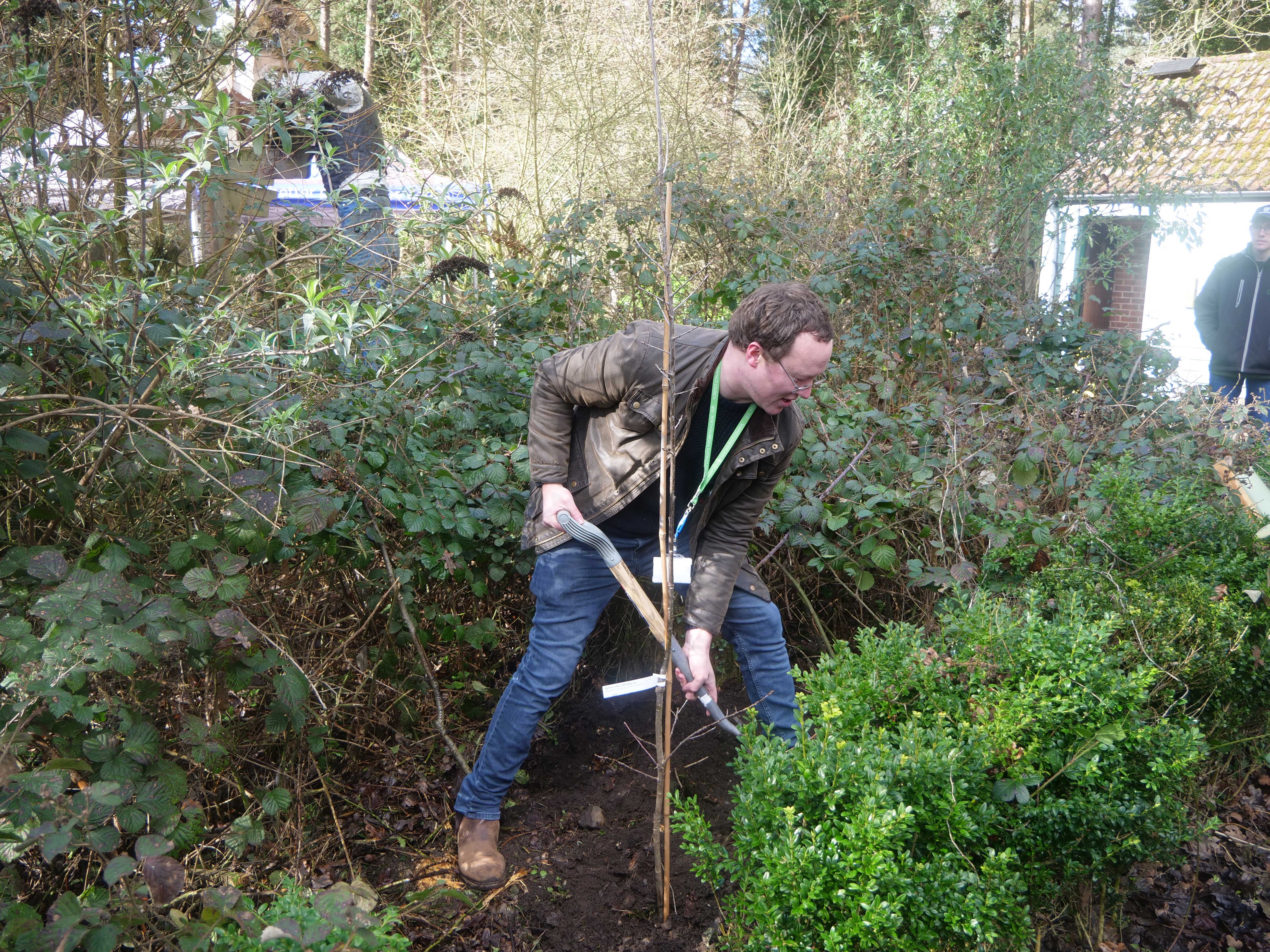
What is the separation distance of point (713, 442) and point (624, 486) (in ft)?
0.95

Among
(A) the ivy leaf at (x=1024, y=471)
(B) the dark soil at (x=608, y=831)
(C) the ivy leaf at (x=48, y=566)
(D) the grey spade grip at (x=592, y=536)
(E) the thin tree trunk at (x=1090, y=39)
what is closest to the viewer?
(C) the ivy leaf at (x=48, y=566)

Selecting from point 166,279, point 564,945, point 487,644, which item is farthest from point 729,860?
point 166,279

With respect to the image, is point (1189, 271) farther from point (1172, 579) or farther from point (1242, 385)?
point (1172, 579)

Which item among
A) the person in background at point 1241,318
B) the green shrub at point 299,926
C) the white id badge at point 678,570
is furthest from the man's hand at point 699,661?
the person in background at point 1241,318

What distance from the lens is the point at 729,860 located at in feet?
6.45

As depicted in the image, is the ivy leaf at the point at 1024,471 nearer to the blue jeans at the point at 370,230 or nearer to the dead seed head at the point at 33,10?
the blue jeans at the point at 370,230

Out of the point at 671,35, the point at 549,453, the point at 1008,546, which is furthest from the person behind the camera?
the point at 671,35

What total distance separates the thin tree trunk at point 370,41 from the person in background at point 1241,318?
716 centimetres

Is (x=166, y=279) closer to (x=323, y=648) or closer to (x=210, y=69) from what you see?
(x=210, y=69)

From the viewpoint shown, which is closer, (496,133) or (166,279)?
(166,279)

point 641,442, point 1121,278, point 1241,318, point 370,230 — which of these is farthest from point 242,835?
point 1121,278

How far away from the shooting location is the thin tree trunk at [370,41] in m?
8.52

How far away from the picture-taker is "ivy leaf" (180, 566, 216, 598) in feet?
6.73

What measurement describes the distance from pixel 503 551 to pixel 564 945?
1189mm
